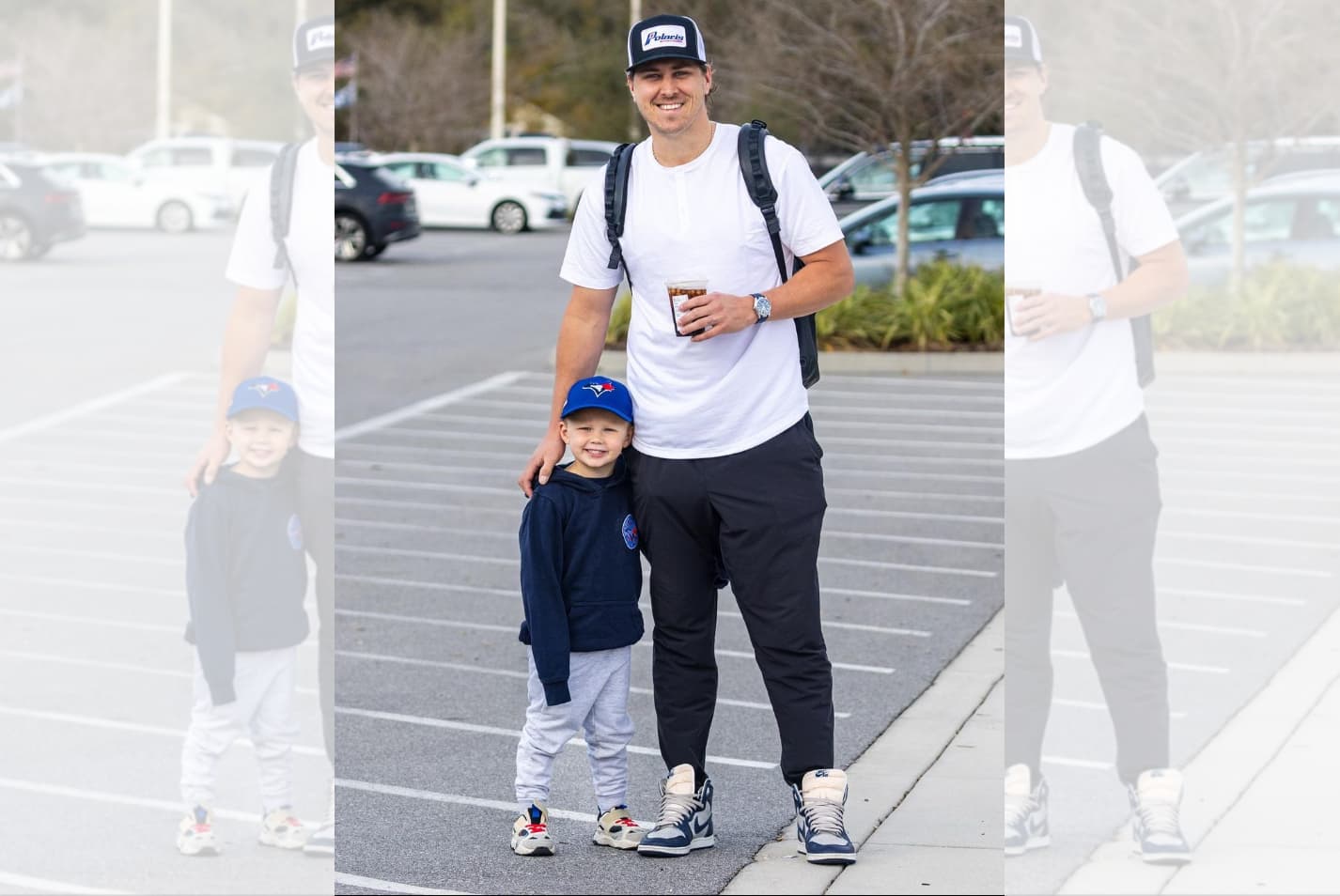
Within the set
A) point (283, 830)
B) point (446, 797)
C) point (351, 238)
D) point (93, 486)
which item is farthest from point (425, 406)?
point (351, 238)

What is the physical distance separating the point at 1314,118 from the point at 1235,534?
981mm

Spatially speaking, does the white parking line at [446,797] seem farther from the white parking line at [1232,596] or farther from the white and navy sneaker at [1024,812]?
the white parking line at [1232,596]

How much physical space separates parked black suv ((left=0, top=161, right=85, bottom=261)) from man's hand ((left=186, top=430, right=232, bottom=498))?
0.78m

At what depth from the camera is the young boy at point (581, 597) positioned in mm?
4395

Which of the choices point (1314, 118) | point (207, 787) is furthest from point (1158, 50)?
point (207, 787)

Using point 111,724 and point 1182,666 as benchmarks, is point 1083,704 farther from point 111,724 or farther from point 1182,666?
point 111,724

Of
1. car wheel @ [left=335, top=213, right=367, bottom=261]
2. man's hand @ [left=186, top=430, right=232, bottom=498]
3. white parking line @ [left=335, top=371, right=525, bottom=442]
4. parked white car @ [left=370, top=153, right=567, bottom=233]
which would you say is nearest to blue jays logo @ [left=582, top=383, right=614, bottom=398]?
man's hand @ [left=186, top=430, right=232, bottom=498]

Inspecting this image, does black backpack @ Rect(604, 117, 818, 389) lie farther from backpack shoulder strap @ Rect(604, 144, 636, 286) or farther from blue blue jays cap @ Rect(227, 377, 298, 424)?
blue blue jays cap @ Rect(227, 377, 298, 424)

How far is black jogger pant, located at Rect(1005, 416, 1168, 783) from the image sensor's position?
4.15m

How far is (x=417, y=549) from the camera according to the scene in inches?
353

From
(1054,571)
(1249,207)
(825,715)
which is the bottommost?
(825,715)

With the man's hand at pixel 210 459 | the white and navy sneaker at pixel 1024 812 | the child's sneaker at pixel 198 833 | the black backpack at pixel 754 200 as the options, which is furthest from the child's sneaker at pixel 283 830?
the white and navy sneaker at pixel 1024 812

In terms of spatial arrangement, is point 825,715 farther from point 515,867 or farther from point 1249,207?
point 1249,207

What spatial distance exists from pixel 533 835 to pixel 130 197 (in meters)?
→ 1.84
